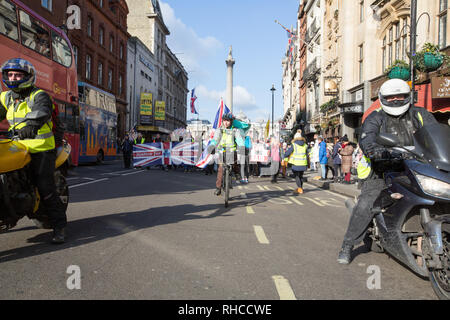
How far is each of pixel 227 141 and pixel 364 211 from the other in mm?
5090

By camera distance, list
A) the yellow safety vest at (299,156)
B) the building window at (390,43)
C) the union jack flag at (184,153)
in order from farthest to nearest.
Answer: the union jack flag at (184,153), the building window at (390,43), the yellow safety vest at (299,156)

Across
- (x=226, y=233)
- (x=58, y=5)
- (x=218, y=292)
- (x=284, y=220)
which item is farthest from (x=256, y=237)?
(x=58, y=5)

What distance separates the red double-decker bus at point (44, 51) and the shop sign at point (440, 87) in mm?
11222

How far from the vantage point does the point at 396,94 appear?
3.94 meters

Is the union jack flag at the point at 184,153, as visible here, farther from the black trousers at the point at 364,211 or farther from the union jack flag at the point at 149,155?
the black trousers at the point at 364,211

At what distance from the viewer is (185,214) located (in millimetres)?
7105

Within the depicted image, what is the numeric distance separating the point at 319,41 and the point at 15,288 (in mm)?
34694

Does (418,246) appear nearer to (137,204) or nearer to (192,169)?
(137,204)

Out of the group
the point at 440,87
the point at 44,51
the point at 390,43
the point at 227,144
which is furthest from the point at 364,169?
the point at 390,43

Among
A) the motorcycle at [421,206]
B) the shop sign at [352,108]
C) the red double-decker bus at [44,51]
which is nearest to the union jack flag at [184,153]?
the red double-decker bus at [44,51]

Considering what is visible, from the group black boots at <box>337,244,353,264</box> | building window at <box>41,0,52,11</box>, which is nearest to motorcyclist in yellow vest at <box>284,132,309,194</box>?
black boots at <box>337,244,353,264</box>

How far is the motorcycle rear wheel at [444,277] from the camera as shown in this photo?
302 cm

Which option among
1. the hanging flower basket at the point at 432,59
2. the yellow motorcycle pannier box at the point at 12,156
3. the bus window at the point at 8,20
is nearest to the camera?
the yellow motorcycle pannier box at the point at 12,156

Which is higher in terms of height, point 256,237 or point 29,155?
point 29,155
